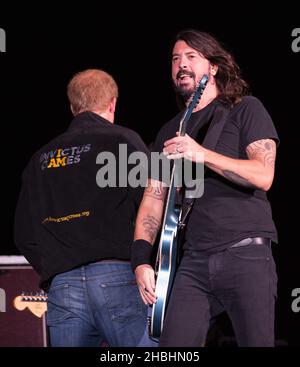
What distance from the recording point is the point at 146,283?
302 centimetres

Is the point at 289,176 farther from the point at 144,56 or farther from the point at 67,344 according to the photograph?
the point at 67,344

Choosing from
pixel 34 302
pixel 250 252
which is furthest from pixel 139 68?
pixel 250 252

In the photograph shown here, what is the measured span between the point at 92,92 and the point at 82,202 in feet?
2.01

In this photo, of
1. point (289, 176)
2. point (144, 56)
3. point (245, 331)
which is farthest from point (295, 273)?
point (245, 331)

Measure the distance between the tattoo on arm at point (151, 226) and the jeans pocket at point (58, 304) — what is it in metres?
0.44

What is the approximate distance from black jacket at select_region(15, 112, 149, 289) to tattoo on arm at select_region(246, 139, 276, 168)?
0.59 meters

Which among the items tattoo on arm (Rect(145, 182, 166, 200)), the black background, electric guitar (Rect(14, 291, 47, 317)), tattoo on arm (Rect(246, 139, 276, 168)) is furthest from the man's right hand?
the black background

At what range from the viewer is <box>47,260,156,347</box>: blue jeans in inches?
124

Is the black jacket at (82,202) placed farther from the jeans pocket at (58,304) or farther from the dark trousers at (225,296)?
the dark trousers at (225,296)

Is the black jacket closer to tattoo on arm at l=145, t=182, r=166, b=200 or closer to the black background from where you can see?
tattoo on arm at l=145, t=182, r=166, b=200

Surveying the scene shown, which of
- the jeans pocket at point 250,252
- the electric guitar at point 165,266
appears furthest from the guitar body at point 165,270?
the jeans pocket at point 250,252

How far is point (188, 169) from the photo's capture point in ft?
10.4

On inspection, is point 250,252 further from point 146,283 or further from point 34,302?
point 34,302

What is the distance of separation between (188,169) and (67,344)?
0.95 meters
